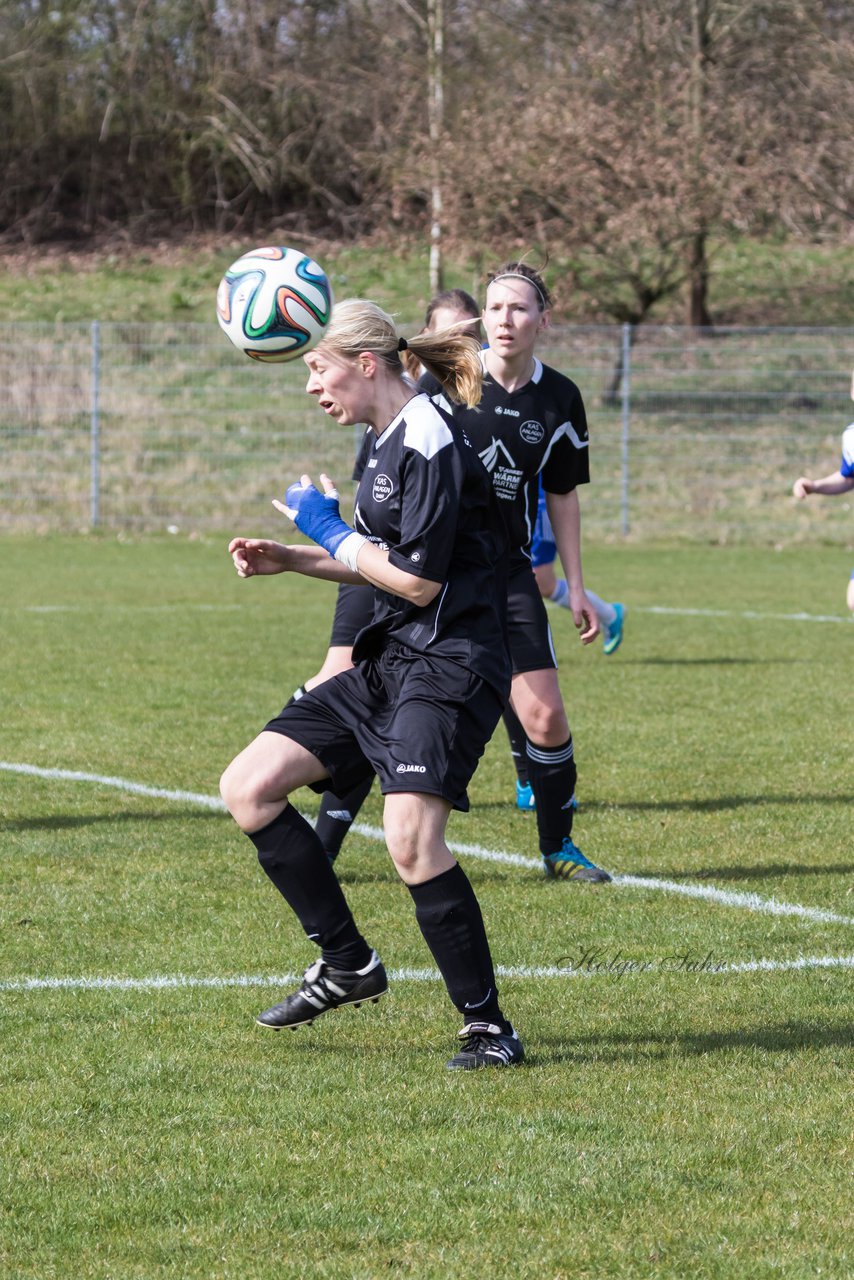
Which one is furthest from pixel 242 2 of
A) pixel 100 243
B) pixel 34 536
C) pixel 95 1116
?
pixel 95 1116

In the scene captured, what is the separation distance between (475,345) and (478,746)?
3.47ft

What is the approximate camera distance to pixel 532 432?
6.43 m

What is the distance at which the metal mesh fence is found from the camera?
22.9 metres

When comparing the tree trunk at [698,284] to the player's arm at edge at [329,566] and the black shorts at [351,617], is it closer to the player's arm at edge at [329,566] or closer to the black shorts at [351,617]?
the black shorts at [351,617]

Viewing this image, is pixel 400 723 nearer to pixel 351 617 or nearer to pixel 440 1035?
pixel 440 1035

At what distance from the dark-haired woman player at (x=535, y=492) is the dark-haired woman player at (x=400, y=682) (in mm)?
1977

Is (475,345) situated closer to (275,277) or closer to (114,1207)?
(275,277)

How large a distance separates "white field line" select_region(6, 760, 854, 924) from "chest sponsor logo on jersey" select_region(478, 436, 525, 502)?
4.54ft

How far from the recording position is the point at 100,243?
36625mm

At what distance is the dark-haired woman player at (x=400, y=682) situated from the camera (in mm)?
4137

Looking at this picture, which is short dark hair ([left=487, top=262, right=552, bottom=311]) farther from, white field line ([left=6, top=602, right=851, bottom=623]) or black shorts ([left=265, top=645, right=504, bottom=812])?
white field line ([left=6, top=602, right=851, bottom=623])

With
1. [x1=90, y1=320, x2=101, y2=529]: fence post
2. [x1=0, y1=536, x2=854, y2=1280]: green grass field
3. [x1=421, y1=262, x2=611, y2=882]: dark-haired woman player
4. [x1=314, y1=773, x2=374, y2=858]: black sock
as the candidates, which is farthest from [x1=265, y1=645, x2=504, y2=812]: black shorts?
[x1=90, y1=320, x2=101, y2=529]: fence post

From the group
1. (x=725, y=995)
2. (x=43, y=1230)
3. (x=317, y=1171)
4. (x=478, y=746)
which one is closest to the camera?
(x=43, y=1230)

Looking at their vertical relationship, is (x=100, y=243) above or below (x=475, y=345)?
below
